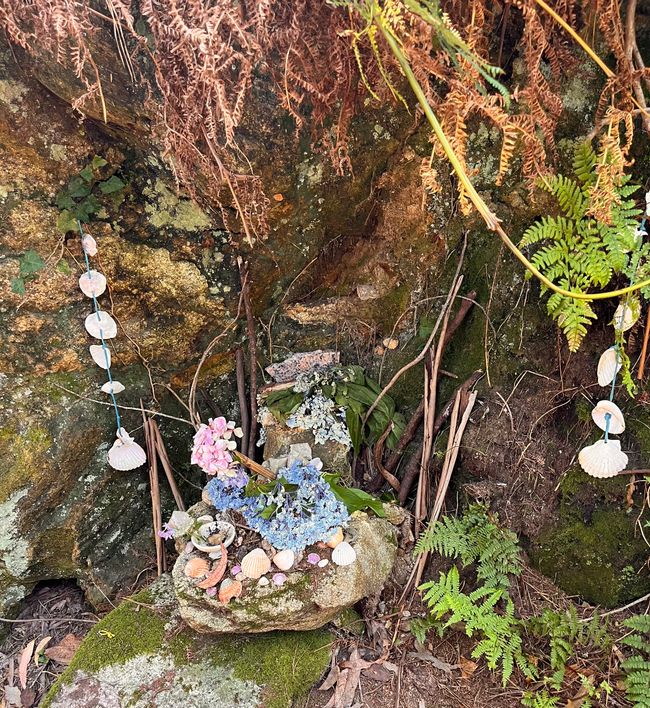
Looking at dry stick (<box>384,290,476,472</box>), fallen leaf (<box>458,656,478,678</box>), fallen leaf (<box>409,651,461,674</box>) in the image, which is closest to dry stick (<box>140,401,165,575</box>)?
dry stick (<box>384,290,476,472</box>)

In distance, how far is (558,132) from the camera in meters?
2.31

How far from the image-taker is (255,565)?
227cm

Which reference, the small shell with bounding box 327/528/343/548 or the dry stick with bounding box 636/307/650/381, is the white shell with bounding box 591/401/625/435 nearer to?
the dry stick with bounding box 636/307/650/381

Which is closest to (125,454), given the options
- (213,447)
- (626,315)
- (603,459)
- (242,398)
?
(242,398)

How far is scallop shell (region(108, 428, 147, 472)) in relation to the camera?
278 cm

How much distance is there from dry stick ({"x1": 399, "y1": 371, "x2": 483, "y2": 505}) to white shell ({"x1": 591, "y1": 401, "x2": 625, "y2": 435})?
0.58m

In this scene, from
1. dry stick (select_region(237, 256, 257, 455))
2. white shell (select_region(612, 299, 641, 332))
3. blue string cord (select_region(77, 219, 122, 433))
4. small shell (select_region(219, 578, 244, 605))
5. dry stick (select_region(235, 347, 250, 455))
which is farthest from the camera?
dry stick (select_region(235, 347, 250, 455))

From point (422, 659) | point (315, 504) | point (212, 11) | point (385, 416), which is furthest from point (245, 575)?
point (212, 11)

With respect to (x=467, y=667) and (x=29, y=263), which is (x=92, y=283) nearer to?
(x=29, y=263)

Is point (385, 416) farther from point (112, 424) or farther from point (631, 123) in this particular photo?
A: point (631, 123)

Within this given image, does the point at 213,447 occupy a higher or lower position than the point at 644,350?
lower

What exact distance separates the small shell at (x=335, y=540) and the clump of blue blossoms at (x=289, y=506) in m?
0.03

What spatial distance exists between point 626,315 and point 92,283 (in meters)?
2.53

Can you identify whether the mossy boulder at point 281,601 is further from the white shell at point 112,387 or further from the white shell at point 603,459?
the white shell at point 603,459
